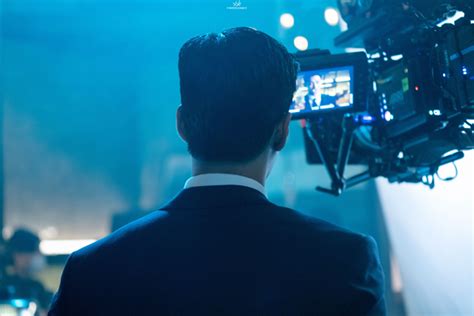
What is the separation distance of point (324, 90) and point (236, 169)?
4.80ft

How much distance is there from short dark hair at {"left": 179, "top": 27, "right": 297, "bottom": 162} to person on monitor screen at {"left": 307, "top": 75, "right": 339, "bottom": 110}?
140cm

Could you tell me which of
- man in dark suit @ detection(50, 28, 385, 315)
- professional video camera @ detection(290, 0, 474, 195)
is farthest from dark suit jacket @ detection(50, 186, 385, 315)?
professional video camera @ detection(290, 0, 474, 195)

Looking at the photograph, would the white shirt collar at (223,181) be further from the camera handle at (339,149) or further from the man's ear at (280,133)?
the camera handle at (339,149)

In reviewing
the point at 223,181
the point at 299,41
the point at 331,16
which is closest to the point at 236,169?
the point at 223,181

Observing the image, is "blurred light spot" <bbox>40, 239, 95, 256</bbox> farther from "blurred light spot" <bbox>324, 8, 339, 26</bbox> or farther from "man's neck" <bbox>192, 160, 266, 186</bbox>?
"man's neck" <bbox>192, 160, 266, 186</bbox>

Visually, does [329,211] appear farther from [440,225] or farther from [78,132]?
[78,132]

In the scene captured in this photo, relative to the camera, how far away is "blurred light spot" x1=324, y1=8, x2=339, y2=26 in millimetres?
4292

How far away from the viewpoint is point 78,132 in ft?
16.3

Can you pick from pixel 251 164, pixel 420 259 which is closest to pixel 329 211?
pixel 420 259

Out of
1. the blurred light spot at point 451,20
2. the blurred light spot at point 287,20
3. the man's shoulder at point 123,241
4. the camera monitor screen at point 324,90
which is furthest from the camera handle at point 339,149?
the blurred light spot at point 287,20

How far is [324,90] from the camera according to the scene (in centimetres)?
218

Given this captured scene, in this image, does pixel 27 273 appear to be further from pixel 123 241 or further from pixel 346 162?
pixel 123 241

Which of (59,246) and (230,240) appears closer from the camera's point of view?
(230,240)

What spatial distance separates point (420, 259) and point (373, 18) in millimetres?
1940
